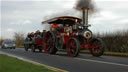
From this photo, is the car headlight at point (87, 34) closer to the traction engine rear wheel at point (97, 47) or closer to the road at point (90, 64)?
the traction engine rear wheel at point (97, 47)

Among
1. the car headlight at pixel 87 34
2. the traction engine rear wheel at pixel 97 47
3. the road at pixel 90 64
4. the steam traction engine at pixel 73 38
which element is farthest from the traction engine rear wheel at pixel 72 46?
the road at pixel 90 64

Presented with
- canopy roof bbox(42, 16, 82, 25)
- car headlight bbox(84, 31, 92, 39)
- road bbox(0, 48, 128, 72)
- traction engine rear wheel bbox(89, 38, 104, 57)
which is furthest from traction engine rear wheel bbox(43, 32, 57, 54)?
road bbox(0, 48, 128, 72)

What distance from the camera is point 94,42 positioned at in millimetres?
13750

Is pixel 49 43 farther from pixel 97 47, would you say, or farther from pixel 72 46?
pixel 97 47

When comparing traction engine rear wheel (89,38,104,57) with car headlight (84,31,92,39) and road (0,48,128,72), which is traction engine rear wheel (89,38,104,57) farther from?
road (0,48,128,72)

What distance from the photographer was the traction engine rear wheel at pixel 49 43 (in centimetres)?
1633

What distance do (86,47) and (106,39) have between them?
7600mm

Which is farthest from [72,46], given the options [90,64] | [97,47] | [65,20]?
[90,64]

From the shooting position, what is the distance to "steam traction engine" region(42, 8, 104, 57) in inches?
527

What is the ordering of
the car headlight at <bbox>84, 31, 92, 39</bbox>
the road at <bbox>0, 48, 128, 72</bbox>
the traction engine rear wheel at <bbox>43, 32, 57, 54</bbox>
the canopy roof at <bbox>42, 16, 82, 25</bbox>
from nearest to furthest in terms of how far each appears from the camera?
the road at <bbox>0, 48, 128, 72</bbox>
the car headlight at <bbox>84, 31, 92, 39</bbox>
the canopy roof at <bbox>42, 16, 82, 25</bbox>
the traction engine rear wheel at <bbox>43, 32, 57, 54</bbox>

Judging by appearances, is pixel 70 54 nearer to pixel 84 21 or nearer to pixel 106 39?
pixel 84 21

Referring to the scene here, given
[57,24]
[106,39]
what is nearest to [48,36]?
[57,24]

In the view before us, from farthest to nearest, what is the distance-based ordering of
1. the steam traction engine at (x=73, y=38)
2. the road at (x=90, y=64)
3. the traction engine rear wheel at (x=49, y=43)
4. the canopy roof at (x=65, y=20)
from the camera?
the traction engine rear wheel at (x=49, y=43), the canopy roof at (x=65, y=20), the steam traction engine at (x=73, y=38), the road at (x=90, y=64)

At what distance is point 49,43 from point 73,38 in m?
4.29
